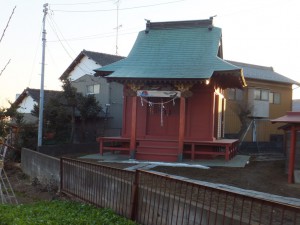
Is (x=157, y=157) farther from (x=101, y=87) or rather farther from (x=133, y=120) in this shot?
(x=101, y=87)

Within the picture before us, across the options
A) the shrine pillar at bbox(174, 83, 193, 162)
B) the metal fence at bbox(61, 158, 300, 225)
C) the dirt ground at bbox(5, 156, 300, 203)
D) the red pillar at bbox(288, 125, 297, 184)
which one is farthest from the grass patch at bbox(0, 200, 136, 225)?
the shrine pillar at bbox(174, 83, 193, 162)

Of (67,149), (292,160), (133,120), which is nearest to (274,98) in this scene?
(133,120)

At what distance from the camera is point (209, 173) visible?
39.8ft

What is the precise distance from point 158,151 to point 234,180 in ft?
17.6

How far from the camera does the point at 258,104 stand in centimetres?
2839

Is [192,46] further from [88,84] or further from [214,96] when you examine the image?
[88,84]

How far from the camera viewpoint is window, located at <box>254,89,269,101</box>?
93.4 ft

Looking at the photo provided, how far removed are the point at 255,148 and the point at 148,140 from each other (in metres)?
9.96

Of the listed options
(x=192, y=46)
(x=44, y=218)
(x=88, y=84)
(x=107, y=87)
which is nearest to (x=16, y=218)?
(x=44, y=218)

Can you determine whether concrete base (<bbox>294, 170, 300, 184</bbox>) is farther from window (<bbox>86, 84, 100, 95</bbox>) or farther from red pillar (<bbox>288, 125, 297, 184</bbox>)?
window (<bbox>86, 84, 100, 95</bbox>)

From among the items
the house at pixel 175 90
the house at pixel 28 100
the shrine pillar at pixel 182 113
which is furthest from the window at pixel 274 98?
the house at pixel 28 100

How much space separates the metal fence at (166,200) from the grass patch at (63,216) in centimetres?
30

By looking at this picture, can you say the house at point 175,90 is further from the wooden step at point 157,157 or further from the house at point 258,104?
the house at point 258,104

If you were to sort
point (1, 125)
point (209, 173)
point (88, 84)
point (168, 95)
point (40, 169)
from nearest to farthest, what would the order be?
point (209, 173) → point (40, 169) → point (168, 95) → point (1, 125) → point (88, 84)
